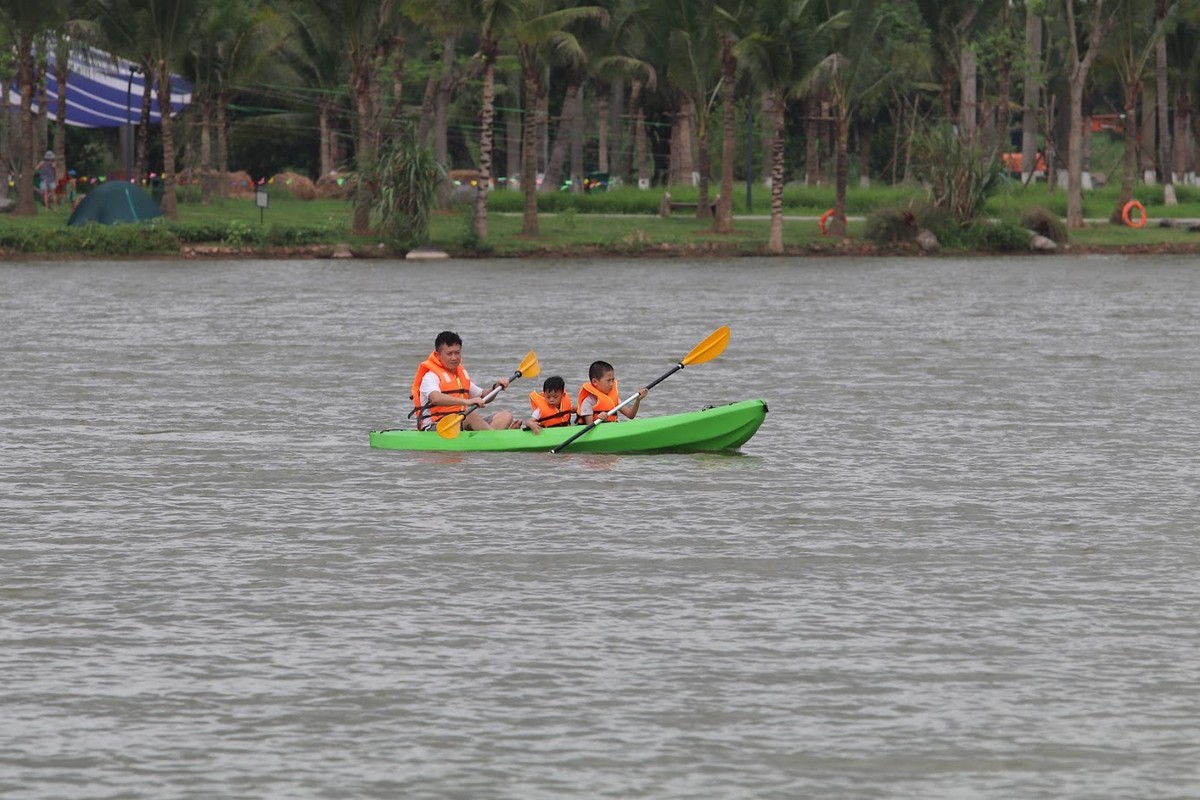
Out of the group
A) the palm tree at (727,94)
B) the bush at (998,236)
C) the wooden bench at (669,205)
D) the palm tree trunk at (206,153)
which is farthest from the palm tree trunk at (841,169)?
the palm tree trunk at (206,153)

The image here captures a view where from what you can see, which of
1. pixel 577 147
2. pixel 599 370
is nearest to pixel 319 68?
pixel 577 147

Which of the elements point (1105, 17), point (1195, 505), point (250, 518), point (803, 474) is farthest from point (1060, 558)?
point (1105, 17)

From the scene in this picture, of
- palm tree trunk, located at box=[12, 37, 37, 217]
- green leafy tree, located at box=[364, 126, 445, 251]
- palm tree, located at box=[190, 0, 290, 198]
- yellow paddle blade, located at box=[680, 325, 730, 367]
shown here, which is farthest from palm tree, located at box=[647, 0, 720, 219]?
yellow paddle blade, located at box=[680, 325, 730, 367]

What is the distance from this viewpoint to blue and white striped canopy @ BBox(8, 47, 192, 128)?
6975cm

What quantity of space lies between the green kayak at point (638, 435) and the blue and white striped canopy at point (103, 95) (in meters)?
49.4

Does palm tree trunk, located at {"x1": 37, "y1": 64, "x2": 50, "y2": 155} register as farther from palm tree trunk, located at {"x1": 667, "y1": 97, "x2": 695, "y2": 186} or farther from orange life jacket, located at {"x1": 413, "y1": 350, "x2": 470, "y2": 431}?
orange life jacket, located at {"x1": 413, "y1": 350, "x2": 470, "y2": 431}

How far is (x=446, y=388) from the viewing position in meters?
20.2

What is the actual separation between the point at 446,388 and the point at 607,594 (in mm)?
6230

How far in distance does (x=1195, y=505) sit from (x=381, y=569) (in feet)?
23.2

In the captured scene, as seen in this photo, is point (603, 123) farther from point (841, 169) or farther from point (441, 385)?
point (441, 385)

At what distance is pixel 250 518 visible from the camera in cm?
1753

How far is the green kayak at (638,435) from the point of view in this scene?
20172 mm

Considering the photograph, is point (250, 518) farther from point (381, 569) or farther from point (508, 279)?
point (508, 279)

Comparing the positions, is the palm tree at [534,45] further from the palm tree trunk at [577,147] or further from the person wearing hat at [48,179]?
the person wearing hat at [48,179]
